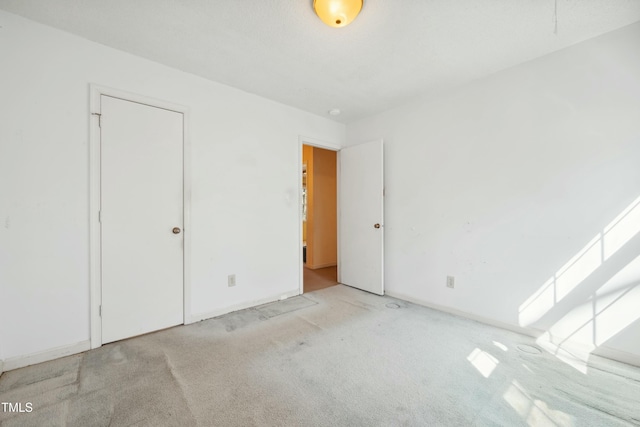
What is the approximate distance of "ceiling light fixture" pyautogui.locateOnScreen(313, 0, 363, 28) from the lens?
1627mm

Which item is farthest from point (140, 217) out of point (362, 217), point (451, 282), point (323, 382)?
point (451, 282)

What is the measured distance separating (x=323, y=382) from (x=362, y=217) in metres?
2.32

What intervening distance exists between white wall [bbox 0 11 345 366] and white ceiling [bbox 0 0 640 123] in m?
0.19

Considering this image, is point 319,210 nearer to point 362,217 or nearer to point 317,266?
point 317,266

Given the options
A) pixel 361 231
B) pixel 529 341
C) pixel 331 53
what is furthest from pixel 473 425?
pixel 331 53

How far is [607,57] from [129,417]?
4.06m

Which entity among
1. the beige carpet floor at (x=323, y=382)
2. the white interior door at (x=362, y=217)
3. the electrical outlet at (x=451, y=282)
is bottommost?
the beige carpet floor at (x=323, y=382)

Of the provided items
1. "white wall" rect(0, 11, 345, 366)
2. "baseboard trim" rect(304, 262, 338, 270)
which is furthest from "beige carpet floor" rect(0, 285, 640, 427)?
"baseboard trim" rect(304, 262, 338, 270)

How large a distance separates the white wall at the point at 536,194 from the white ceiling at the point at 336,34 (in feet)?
1.05

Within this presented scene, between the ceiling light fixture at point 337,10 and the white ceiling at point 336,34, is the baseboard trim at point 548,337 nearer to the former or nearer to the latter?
the white ceiling at point 336,34

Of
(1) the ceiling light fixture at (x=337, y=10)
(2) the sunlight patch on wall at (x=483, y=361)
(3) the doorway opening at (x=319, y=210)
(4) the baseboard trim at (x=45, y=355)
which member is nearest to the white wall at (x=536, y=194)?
(2) the sunlight patch on wall at (x=483, y=361)

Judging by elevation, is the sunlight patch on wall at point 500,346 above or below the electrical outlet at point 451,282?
below

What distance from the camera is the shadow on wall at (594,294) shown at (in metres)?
1.94

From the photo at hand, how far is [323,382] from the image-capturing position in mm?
1745
